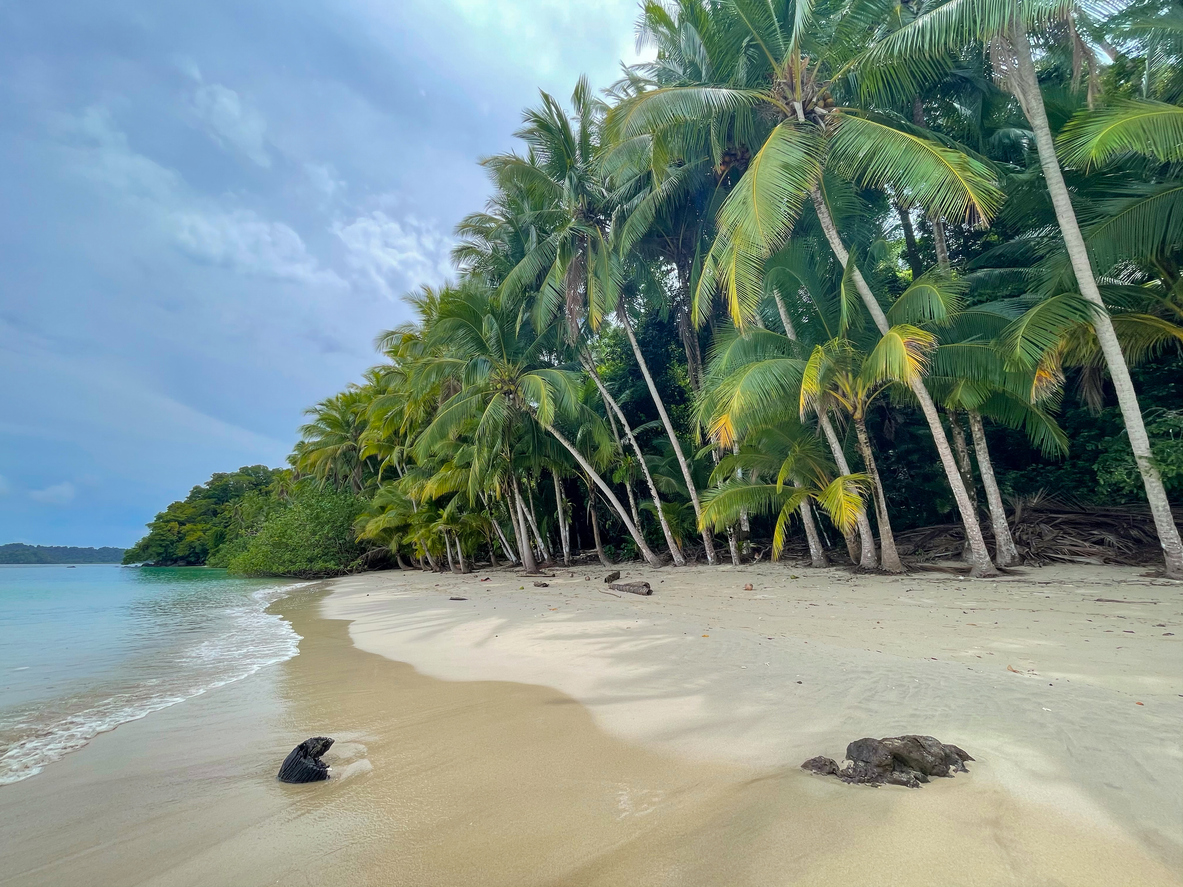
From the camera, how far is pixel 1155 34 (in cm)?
739

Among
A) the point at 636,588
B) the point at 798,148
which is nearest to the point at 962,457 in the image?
the point at 798,148

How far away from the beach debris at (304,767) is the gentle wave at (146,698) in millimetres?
1869

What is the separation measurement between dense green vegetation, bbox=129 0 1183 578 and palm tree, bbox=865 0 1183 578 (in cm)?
3

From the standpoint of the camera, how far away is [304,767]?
8.50ft

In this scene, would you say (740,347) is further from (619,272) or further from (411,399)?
(411,399)

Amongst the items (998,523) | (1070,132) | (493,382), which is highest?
(1070,132)

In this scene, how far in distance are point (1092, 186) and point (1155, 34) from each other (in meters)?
1.97

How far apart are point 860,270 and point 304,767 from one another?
11.2 m

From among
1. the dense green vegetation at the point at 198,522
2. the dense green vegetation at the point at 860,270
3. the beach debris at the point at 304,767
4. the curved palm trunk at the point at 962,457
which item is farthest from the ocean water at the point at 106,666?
the dense green vegetation at the point at 198,522

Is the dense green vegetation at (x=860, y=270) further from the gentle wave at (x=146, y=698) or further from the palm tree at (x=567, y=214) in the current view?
the gentle wave at (x=146, y=698)

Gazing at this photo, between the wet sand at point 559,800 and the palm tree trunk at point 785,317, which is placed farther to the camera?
the palm tree trunk at point 785,317

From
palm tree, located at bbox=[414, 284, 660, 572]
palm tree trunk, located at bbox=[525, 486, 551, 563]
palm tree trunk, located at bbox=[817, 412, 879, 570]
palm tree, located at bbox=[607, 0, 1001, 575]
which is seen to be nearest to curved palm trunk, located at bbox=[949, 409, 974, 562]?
→ palm tree, located at bbox=[607, 0, 1001, 575]

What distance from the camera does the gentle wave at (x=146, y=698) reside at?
3.43 m

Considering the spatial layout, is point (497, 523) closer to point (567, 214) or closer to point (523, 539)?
point (523, 539)
